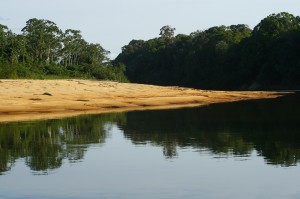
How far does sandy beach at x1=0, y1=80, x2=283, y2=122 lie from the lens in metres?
32.1

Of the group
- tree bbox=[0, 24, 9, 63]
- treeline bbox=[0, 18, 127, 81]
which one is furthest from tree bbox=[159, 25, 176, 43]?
tree bbox=[0, 24, 9, 63]

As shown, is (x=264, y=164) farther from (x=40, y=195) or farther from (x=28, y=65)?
(x=28, y=65)

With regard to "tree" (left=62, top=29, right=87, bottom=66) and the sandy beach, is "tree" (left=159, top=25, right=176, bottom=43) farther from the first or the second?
the sandy beach

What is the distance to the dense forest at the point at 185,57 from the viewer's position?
73438 mm

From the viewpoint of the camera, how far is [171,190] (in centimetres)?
1159

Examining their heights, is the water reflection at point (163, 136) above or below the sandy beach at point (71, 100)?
below

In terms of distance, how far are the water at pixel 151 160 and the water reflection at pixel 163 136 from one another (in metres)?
0.03

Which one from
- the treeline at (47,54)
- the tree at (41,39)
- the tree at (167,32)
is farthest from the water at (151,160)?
the tree at (167,32)

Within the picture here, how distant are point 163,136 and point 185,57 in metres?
106

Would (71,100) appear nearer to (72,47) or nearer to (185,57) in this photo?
(72,47)

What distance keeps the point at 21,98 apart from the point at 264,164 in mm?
24050

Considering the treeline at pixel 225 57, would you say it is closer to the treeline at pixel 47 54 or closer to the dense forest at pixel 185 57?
the dense forest at pixel 185 57

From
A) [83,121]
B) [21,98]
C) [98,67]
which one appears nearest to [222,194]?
[83,121]

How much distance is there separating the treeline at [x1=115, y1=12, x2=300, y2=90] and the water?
71.1 meters
